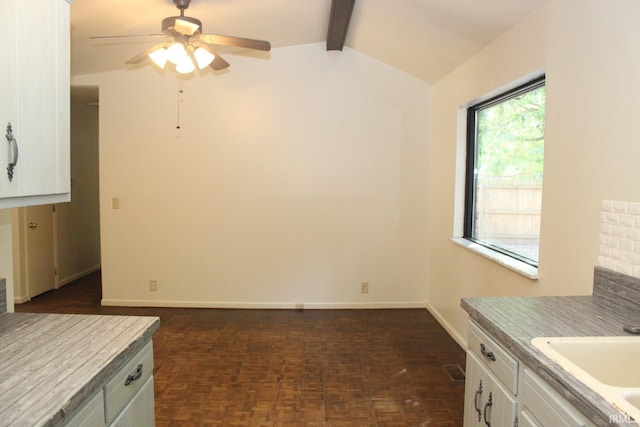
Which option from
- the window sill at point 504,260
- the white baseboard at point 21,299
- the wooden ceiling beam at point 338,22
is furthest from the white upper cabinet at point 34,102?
the white baseboard at point 21,299

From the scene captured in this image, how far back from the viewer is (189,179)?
4.03 meters

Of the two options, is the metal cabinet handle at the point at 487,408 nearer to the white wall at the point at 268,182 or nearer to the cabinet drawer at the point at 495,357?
the cabinet drawer at the point at 495,357

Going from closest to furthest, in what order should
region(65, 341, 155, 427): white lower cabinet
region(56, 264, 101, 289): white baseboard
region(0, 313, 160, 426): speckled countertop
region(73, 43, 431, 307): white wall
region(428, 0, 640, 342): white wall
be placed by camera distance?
region(0, 313, 160, 426): speckled countertop, region(65, 341, 155, 427): white lower cabinet, region(428, 0, 640, 342): white wall, region(73, 43, 431, 307): white wall, region(56, 264, 101, 289): white baseboard

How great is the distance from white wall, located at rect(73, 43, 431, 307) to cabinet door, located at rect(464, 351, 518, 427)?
7.96ft

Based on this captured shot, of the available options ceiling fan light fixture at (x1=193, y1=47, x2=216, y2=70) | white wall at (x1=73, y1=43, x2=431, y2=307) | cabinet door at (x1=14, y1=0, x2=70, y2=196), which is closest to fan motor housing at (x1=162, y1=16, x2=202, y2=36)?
ceiling fan light fixture at (x1=193, y1=47, x2=216, y2=70)

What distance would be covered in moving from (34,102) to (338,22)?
2499 millimetres

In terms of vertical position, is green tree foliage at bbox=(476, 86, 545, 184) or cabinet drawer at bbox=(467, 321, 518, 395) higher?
green tree foliage at bbox=(476, 86, 545, 184)

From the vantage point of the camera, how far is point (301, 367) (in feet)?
9.45

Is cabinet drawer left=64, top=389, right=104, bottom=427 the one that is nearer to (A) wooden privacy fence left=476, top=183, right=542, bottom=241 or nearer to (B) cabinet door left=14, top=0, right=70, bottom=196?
(B) cabinet door left=14, top=0, right=70, bottom=196

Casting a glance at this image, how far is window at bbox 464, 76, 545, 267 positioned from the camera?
242 centimetres

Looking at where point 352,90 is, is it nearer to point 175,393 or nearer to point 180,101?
point 180,101

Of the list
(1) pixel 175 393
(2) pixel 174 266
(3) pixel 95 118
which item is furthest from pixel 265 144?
(3) pixel 95 118

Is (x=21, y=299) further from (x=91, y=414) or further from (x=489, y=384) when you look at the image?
(x=489, y=384)

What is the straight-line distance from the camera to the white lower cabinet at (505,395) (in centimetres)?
108
